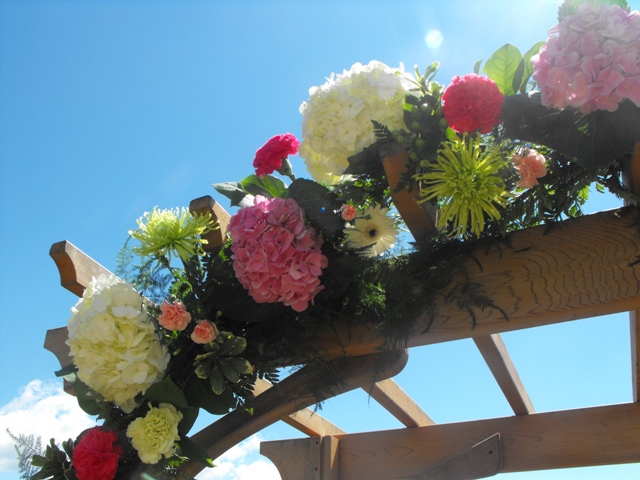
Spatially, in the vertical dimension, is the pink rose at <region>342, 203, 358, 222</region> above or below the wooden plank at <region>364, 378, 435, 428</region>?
below

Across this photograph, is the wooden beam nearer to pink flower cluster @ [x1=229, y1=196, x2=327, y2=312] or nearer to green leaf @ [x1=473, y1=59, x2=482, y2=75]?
pink flower cluster @ [x1=229, y1=196, x2=327, y2=312]

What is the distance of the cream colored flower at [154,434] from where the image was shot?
1400 mm

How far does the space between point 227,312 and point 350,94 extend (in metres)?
0.61

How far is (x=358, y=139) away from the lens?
1.41m

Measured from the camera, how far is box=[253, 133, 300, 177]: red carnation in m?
1.62

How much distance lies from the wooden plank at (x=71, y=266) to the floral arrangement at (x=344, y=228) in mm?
130

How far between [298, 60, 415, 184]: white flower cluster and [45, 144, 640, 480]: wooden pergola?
0.18m

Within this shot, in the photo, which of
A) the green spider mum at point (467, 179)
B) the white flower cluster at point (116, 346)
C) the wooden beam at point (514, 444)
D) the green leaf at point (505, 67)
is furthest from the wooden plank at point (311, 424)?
the green leaf at point (505, 67)

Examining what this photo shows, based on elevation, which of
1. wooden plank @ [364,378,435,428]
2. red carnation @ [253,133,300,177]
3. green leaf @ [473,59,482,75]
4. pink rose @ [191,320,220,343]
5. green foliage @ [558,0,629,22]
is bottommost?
pink rose @ [191,320,220,343]

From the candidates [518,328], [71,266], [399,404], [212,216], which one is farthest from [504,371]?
[71,266]

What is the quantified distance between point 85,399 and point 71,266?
34 centimetres

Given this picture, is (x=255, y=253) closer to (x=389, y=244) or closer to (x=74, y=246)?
(x=389, y=244)

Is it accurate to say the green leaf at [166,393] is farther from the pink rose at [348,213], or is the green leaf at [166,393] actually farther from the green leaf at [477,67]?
the green leaf at [477,67]

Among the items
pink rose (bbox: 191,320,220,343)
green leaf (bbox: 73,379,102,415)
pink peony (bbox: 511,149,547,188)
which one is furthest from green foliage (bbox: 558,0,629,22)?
green leaf (bbox: 73,379,102,415)
